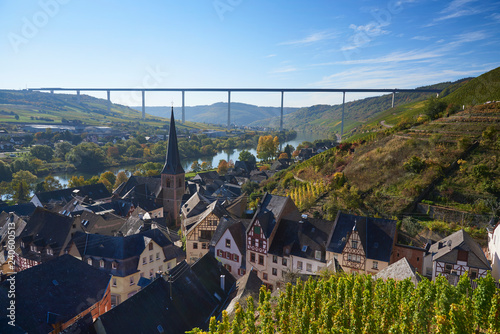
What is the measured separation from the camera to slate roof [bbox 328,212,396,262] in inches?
993

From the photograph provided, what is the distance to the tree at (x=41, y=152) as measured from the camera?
108 metres

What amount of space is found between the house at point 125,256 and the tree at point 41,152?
9384 centimetres

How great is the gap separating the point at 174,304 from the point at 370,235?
15.5m

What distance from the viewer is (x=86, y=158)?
10594 centimetres

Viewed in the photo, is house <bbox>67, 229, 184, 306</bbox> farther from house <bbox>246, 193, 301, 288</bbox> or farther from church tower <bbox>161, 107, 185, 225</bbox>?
church tower <bbox>161, 107, 185, 225</bbox>

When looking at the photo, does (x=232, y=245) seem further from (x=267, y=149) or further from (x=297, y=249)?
(x=267, y=149)

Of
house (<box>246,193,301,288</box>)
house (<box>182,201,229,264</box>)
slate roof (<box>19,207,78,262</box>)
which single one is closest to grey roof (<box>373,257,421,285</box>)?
house (<box>246,193,301,288</box>)

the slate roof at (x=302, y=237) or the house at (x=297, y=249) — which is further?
the slate roof at (x=302, y=237)

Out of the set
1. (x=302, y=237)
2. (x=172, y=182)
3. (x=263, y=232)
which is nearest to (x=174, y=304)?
(x=263, y=232)

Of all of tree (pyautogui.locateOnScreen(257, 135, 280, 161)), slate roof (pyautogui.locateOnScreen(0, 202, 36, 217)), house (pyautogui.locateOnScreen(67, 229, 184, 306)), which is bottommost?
slate roof (pyautogui.locateOnScreen(0, 202, 36, 217))

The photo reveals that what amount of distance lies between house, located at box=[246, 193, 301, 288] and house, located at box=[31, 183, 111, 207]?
3550cm

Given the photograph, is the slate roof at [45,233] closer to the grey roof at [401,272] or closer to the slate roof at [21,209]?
the slate roof at [21,209]

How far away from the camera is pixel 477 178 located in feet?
119

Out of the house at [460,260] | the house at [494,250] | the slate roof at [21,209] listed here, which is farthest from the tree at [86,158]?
the house at [494,250]
